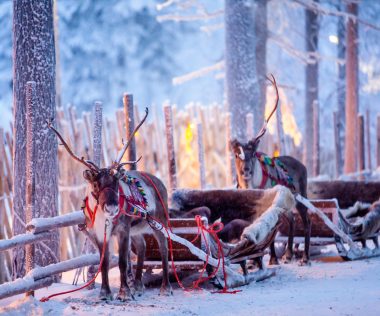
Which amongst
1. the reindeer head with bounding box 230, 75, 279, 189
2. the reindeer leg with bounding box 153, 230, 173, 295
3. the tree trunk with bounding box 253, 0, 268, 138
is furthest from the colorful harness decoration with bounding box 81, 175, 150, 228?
the tree trunk with bounding box 253, 0, 268, 138

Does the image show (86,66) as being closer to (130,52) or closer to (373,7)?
(130,52)

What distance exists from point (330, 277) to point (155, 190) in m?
2.40

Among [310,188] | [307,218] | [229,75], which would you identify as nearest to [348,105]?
[229,75]

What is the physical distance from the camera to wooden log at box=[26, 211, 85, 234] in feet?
24.3

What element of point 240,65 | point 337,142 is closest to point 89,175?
point 240,65

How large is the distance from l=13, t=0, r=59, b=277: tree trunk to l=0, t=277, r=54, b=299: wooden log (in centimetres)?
102

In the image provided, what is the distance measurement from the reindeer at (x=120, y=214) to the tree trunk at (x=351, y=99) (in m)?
13.8

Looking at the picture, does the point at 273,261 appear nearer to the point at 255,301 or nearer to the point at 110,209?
the point at 255,301

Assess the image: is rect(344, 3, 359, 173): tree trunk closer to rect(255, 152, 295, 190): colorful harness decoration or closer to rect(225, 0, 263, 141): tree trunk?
rect(225, 0, 263, 141): tree trunk

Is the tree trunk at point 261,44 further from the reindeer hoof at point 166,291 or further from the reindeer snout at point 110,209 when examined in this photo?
the reindeer snout at point 110,209

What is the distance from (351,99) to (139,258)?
587 inches

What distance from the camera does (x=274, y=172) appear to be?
10.8m

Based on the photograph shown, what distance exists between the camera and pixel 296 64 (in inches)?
1467

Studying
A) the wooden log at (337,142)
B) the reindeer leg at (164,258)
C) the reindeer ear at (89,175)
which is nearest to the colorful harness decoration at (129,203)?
the reindeer ear at (89,175)
